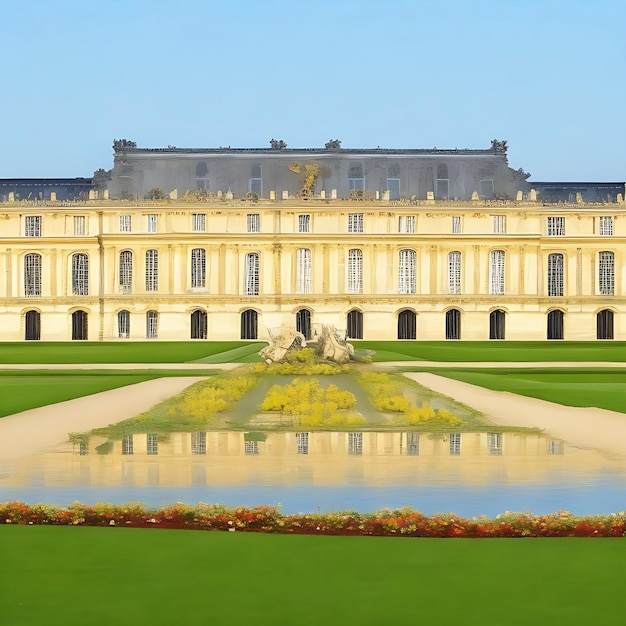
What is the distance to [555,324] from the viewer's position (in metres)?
91.4

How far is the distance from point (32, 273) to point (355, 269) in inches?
1062

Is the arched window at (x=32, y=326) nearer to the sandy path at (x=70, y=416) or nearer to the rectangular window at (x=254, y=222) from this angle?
the rectangular window at (x=254, y=222)

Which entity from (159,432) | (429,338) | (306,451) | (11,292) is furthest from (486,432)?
(11,292)

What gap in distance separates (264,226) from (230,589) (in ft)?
266

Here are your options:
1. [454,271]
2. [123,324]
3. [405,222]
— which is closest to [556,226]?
[454,271]

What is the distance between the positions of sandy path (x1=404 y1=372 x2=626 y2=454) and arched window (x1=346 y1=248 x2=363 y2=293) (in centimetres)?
5733

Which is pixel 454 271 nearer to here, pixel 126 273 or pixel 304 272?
pixel 304 272

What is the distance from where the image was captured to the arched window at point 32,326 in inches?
3570

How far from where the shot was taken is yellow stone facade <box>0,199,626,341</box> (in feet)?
292

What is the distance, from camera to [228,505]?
12.8 meters

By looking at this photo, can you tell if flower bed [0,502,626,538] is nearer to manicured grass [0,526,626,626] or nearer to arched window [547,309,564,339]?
manicured grass [0,526,626,626]

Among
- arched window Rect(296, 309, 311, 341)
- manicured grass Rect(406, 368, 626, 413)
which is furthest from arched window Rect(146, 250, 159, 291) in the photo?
manicured grass Rect(406, 368, 626, 413)

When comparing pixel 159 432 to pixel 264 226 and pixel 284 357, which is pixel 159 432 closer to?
pixel 284 357

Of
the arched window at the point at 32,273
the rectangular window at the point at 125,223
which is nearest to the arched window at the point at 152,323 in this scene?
the rectangular window at the point at 125,223
